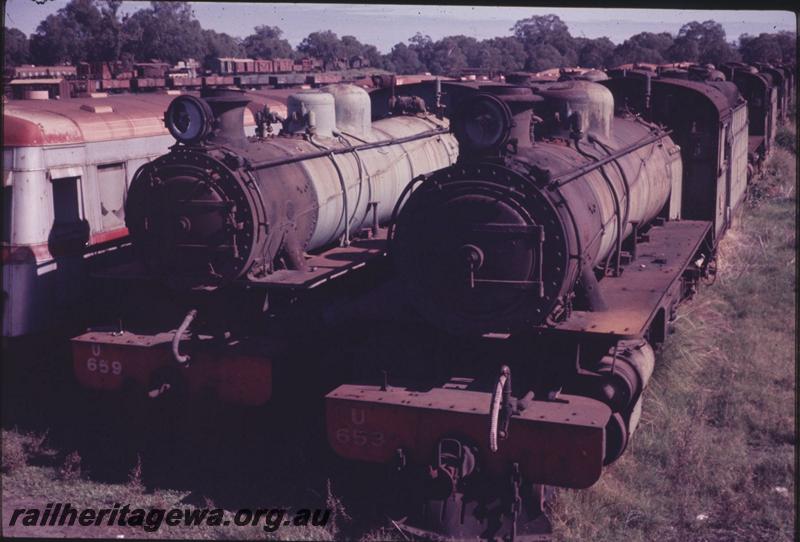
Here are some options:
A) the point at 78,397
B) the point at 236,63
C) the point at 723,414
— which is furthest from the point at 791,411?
the point at 236,63

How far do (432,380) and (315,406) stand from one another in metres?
1.85

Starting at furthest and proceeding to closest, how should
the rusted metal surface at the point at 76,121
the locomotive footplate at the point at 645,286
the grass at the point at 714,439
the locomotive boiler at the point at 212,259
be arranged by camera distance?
the rusted metal surface at the point at 76,121 < the locomotive boiler at the point at 212,259 < the grass at the point at 714,439 < the locomotive footplate at the point at 645,286

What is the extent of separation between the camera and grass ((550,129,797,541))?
6316mm

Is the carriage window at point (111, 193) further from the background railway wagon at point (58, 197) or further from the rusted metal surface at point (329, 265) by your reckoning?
the rusted metal surface at point (329, 265)

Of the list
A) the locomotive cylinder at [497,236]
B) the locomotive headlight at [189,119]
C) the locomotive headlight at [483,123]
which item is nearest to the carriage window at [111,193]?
the locomotive headlight at [189,119]

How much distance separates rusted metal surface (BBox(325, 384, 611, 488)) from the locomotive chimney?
2.76 metres

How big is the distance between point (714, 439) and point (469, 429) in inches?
127

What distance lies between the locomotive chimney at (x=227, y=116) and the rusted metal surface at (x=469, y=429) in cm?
276

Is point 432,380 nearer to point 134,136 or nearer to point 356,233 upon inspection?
point 356,233

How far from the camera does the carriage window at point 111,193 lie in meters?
8.60

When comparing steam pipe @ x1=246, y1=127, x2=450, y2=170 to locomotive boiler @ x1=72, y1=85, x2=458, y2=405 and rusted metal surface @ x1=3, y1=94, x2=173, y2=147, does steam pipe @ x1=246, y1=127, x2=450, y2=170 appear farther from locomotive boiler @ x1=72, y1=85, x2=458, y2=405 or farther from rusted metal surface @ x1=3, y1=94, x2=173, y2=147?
rusted metal surface @ x1=3, y1=94, x2=173, y2=147

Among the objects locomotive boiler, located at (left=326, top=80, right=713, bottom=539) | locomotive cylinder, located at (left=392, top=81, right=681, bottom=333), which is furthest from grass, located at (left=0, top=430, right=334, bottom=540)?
locomotive cylinder, located at (left=392, top=81, right=681, bottom=333)

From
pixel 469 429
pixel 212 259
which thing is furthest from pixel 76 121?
pixel 469 429

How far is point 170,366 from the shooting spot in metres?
7.14
